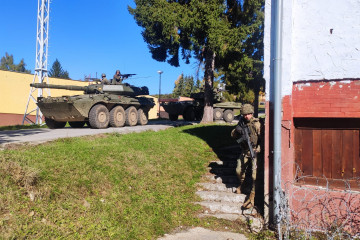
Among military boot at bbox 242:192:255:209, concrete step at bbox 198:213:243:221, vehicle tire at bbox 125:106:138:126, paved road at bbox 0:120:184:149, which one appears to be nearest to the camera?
concrete step at bbox 198:213:243:221

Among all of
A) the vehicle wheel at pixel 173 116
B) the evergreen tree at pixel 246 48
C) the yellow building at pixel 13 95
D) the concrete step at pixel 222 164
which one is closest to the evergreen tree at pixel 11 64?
the yellow building at pixel 13 95

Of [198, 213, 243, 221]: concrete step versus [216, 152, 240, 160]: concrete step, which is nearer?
[198, 213, 243, 221]: concrete step

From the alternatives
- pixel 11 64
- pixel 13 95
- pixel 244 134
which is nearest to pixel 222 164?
pixel 244 134

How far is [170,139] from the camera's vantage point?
896cm

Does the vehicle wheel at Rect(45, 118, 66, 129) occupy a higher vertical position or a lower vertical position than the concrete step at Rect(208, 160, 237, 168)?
higher

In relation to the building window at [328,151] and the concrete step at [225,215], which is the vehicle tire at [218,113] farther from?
the building window at [328,151]

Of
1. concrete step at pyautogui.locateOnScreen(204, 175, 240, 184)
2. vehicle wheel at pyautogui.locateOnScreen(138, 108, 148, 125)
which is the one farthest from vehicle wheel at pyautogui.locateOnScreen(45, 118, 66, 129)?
concrete step at pyautogui.locateOnScreen(204, 175, 240, 184)

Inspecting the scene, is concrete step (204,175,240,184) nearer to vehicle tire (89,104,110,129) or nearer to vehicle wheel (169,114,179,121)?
vehicle tire (89,104,110,129)

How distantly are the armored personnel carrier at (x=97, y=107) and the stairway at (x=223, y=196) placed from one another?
19.7 feet

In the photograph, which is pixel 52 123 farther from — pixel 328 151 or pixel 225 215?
pixel 328 151

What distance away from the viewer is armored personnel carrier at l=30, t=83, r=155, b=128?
1162cm

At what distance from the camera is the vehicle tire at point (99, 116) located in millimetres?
11781

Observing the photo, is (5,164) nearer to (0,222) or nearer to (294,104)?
(0,222)

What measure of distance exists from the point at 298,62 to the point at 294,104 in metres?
0.70
